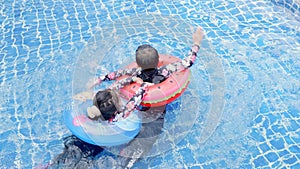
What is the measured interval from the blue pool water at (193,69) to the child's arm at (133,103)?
78 centimetres

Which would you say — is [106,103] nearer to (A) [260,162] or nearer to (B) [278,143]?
(A) [260,162]

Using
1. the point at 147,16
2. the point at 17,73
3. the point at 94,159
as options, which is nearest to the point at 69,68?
the point at 17,73

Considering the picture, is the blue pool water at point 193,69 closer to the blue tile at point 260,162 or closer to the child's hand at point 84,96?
the blue tile at point 260,162

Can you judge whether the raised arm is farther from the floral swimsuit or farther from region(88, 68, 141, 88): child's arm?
region(88, 68, 141, 88): child's arm

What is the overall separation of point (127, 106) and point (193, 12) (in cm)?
338

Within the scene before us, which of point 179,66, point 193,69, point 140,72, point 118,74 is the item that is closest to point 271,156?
point 179,66

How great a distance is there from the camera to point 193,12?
675 centimetres

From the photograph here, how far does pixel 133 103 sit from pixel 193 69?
1.71m

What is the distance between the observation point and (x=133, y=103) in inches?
155

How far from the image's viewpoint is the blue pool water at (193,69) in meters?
4.49

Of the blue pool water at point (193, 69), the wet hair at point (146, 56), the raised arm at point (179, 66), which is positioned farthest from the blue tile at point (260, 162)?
the wet hair at point (146, 56)

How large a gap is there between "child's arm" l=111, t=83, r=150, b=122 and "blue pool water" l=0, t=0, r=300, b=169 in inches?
30.7

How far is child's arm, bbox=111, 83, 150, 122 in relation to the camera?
3840 mm

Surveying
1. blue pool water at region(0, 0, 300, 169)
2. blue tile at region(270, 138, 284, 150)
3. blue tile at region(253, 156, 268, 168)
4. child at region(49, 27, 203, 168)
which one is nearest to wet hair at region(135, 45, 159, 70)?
child at region(49, 27, 203, 168)
